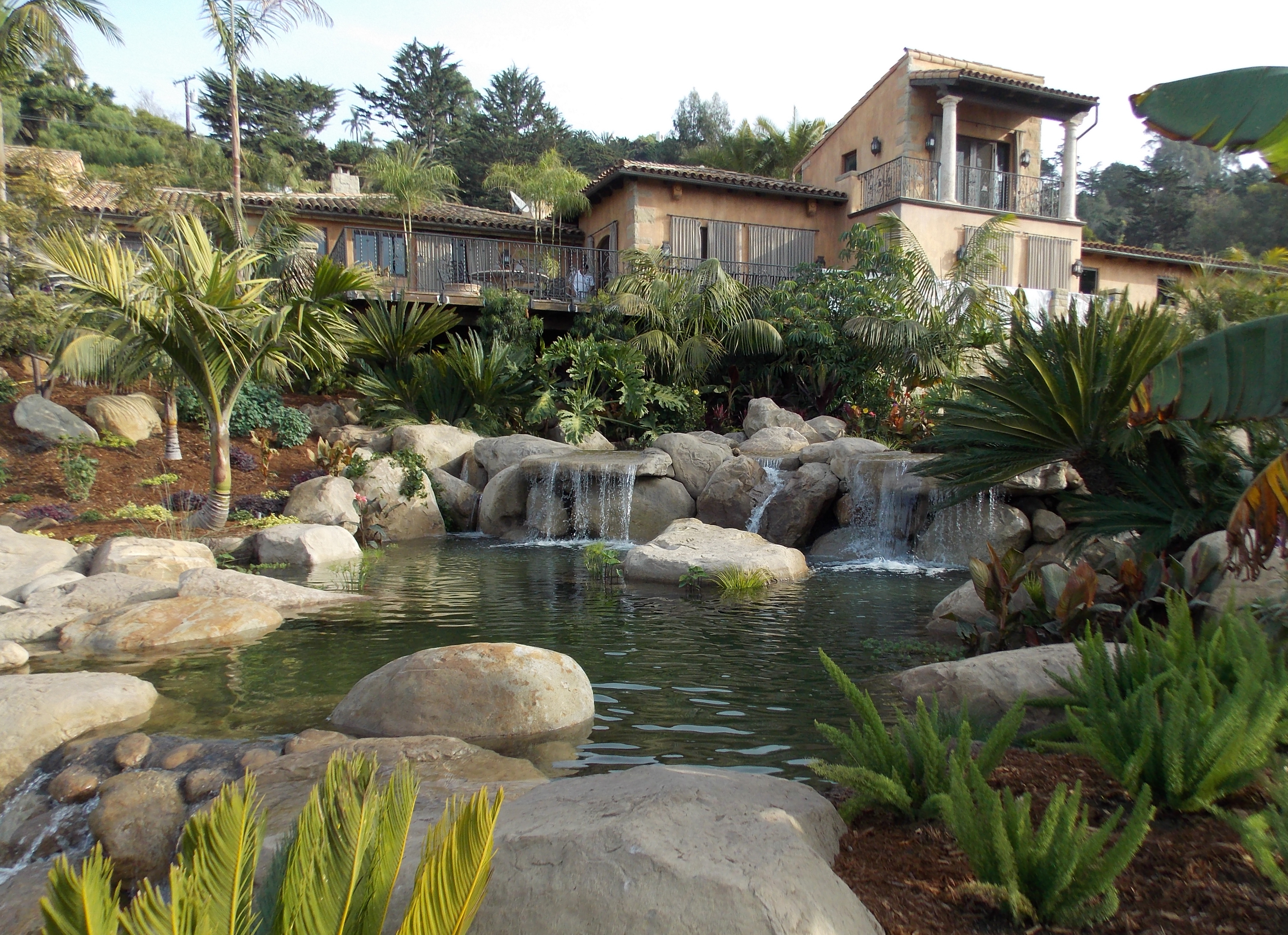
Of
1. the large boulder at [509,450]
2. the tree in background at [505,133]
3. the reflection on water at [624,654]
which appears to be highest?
the tree in background at [505,133]

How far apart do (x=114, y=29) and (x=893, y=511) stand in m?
18.3

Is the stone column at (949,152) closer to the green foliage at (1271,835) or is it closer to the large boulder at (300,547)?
the large boulder at (300,547)

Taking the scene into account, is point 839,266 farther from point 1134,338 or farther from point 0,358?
point 0,358

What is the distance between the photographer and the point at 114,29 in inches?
726

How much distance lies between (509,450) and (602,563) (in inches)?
248

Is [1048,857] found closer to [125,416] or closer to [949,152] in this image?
[125,416]

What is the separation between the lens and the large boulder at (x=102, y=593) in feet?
26.5

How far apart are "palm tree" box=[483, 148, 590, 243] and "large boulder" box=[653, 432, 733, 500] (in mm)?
9996

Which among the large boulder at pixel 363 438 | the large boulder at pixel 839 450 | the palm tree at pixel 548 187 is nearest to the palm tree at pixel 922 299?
the large boulder at pixel 839 450

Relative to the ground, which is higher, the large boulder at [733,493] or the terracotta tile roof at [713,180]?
the terracotta tile roof at [713,180]

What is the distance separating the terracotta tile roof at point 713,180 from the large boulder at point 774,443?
29.9ft

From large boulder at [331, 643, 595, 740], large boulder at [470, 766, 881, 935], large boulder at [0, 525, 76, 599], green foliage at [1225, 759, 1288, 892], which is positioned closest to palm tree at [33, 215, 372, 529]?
large boulder at [0, 525, 76, 599]

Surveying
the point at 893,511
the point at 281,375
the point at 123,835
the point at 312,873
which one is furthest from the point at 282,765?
the point at 281,375

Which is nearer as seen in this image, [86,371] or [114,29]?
[86,371]
